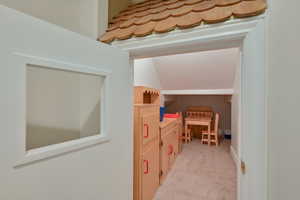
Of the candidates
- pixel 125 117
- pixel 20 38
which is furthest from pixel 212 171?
pixel 20 38

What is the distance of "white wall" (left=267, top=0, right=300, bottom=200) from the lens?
1.54 feet

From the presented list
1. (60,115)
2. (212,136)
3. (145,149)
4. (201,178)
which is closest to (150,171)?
(145,149)

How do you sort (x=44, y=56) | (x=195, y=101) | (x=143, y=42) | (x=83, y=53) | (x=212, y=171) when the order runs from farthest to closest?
(x=195, y=101) < (x=212, y=171) < (x=143, y=42) < (x=83, y=53) < (x=44, y=56)

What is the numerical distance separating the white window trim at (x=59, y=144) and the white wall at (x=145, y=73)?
65.8 inches

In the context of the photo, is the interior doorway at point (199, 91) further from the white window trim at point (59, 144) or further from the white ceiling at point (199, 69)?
the white window trim at point (59, 144)

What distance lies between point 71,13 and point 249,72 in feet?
4.02

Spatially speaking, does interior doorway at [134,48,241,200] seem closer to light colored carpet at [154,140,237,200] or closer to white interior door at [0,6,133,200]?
light colored carpet at [154,140,237,200]

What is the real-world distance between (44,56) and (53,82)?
41cm

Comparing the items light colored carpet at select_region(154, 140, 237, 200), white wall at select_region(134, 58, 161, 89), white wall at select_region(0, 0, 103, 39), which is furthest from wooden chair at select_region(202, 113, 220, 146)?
white wall at select_region(0, 0, 103, 39)

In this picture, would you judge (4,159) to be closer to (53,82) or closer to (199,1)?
(53,82)

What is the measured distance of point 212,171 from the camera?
8.41 feet

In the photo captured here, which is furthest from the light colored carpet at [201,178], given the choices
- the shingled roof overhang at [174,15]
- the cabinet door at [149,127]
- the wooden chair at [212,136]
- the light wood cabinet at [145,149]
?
the shingled roof overhang at [174,15]

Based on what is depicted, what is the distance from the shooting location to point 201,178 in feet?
7.59

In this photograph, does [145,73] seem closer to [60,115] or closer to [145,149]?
[145,149]
